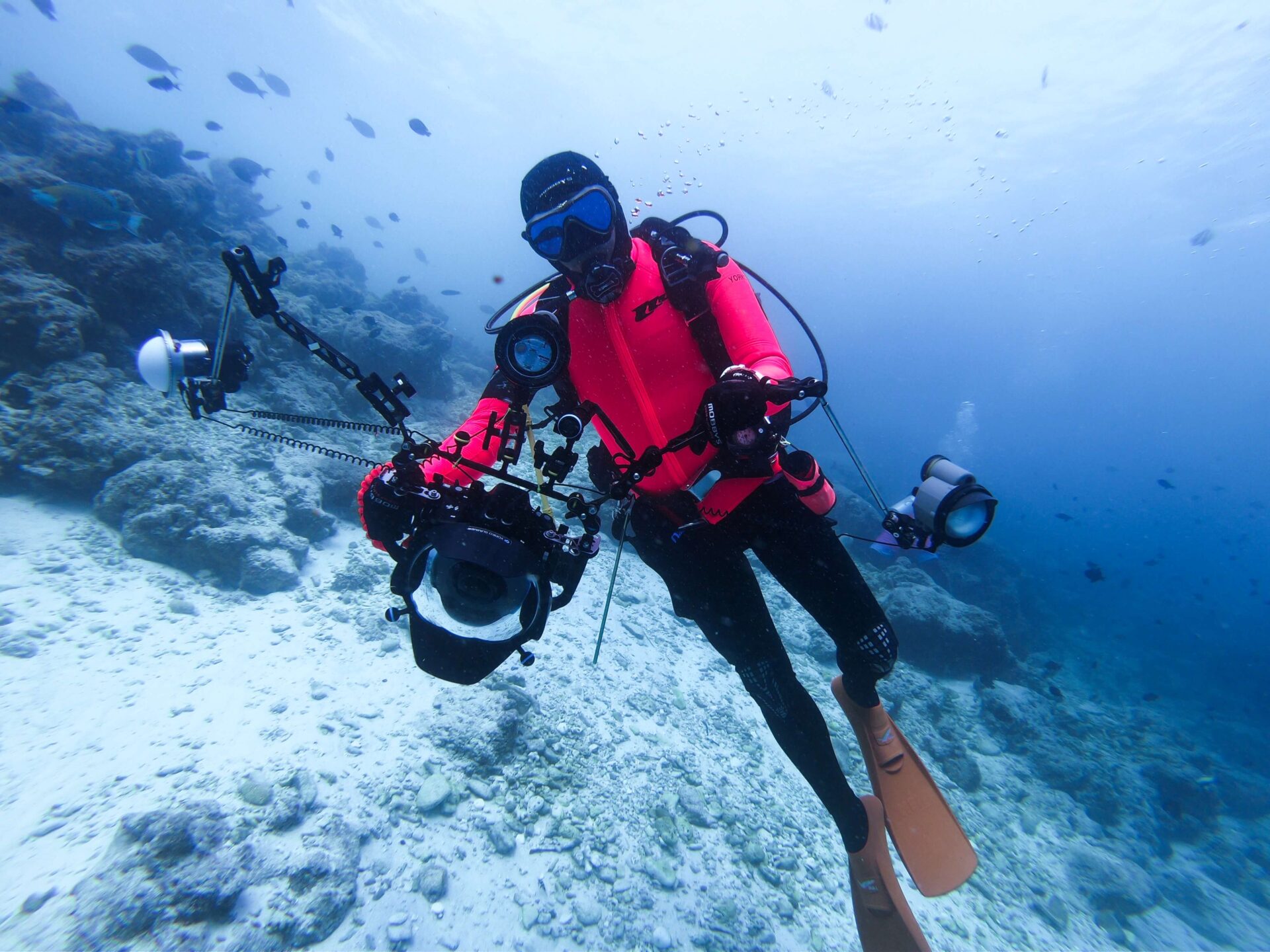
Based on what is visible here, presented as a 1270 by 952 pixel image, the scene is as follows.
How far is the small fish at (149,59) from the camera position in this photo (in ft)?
48.1

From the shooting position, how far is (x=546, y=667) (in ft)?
18.8

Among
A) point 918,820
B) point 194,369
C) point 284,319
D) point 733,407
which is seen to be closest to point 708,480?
point 733,407

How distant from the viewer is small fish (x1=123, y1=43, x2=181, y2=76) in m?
14.6

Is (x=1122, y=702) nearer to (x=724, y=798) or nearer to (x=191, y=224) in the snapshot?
(x=724, y=798)

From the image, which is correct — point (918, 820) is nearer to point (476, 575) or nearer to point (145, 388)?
point (476, 575)

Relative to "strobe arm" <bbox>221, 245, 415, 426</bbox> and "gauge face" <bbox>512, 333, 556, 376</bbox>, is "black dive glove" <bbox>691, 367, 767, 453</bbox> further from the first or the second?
"strobe arm" <bbox>221, 245, 415, 426</bbox>

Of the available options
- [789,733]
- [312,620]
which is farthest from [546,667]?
Result: [789,733]

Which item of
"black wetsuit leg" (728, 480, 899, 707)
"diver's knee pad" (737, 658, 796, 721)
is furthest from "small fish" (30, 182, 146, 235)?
"diver's knee pad" (737, 658, 796, 721)

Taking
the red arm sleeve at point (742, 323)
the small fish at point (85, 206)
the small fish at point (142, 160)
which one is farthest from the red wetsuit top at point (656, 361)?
the small fish at point (142, 160)

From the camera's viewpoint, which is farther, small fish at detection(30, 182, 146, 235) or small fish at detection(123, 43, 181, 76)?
small fish at detection(123, 43, 181, 76)

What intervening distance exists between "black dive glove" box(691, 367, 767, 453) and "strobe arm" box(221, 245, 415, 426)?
4.36 ft

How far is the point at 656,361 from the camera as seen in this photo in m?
3.33

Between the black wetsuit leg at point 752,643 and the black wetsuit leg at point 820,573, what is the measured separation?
0.48ft

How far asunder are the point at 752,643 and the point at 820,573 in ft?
2.23
